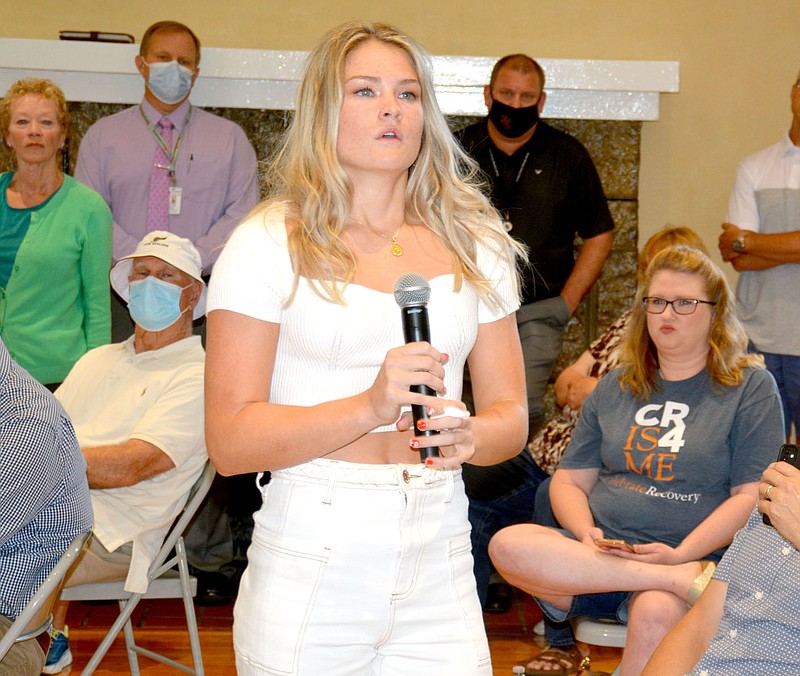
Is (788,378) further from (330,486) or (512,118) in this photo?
(330,486)

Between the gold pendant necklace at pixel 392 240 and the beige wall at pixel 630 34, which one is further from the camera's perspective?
the beige wall at pixel 630 34

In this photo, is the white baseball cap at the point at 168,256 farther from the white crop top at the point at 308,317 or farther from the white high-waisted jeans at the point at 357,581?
the white high-waisted jeans at the point at 357,581

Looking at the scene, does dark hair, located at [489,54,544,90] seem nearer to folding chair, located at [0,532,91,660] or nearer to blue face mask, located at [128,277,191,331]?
blue face mask, located at [128,277,191,331]

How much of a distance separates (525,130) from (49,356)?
2.25 metres

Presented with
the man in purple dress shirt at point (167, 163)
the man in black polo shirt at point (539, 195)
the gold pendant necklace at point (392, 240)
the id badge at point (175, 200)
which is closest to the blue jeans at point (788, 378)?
the man in black polo shirt at point (539, 195)

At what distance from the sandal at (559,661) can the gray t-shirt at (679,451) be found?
25.1 inches

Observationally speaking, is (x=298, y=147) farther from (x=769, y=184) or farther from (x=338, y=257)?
(x=769, y=184)

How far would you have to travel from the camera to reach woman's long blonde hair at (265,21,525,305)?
164cm

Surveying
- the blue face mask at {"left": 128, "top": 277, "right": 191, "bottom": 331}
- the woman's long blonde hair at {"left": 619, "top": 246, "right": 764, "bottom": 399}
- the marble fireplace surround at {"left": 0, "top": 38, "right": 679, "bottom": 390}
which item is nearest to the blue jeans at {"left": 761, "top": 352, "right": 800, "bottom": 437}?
the marble fireplace surround at {"left": 0, "top": 38, "right": 679, "bottom": 390}

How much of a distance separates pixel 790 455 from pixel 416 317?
0.79 m

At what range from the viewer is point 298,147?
1731 mm

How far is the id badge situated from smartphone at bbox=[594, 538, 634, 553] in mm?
2613

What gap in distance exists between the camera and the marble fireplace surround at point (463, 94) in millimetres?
5219

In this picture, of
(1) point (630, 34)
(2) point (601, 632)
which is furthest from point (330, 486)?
(1) point (630, 34)
